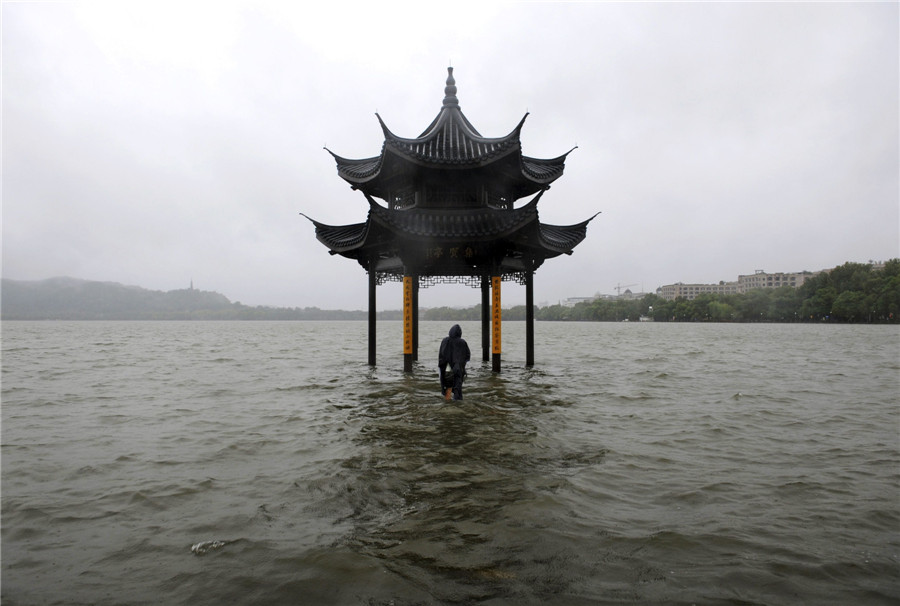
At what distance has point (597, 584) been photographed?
3.30 m

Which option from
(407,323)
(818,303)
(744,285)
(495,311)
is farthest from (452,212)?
(744,285)

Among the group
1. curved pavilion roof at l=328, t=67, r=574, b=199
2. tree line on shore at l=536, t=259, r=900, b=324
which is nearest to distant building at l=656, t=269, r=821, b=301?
tree line on shore at l=536, t=259, r=900, b=324

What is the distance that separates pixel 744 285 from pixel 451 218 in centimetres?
15694

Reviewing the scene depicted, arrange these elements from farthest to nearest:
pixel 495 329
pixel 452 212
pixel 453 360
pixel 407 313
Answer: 1. pixel 407 313
2. pixel 495 329
3. pixel 452 212
4. pixel 453 360

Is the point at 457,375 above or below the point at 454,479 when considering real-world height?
above

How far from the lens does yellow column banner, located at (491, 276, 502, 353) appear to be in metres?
14.5

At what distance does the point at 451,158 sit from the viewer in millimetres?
13922

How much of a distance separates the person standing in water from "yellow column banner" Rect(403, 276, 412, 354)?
5134 millimetres

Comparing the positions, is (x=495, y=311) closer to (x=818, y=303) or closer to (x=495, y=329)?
(x=495, y=329)

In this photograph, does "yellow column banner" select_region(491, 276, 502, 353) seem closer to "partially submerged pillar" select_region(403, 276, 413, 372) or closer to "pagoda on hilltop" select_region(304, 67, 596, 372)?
"pagoda on hilltop" select_region(304, 67, 596, 372)

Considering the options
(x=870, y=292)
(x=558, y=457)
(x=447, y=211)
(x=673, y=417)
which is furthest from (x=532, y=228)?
(x=870, y=292)

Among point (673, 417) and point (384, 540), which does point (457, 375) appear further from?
point (384, 540)

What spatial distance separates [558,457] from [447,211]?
31.1ft

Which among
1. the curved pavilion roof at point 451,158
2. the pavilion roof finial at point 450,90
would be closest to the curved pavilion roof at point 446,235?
the curved pavilion roof at point 451,158
